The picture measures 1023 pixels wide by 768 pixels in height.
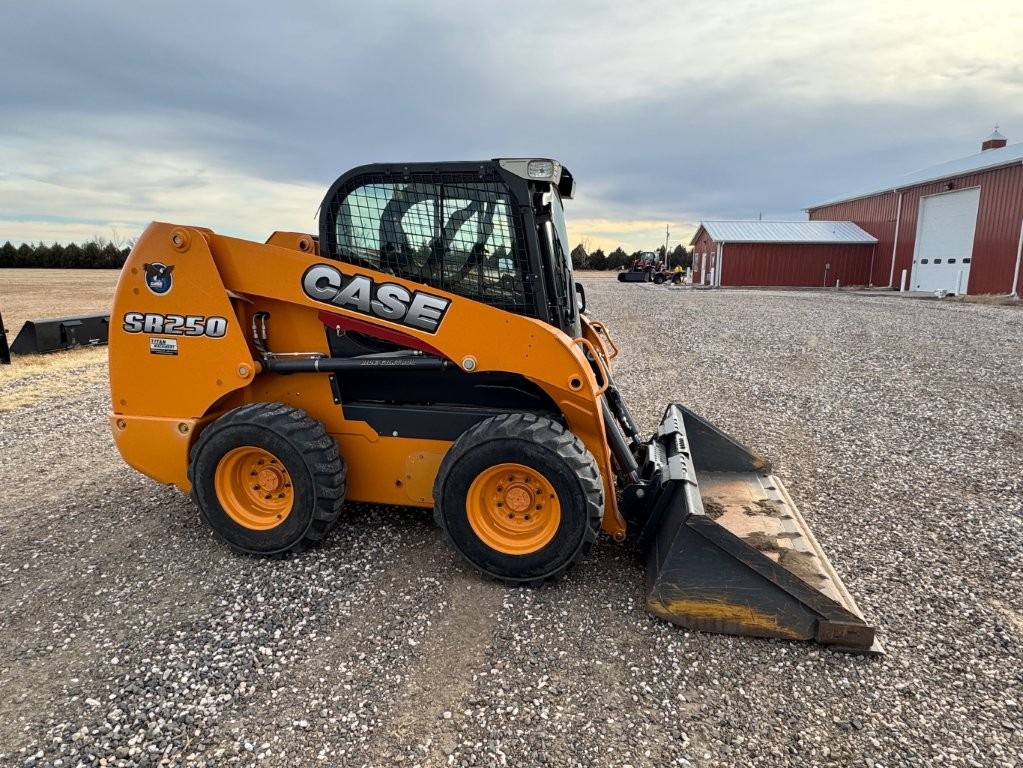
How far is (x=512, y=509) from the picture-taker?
3.69m

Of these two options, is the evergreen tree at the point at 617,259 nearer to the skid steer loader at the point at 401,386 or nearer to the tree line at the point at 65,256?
the tree line at the point at 65,256

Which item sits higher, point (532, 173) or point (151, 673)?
point (532, 173)

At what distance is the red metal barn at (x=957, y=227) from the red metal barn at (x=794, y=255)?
103cm

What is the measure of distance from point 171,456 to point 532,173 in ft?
9.77

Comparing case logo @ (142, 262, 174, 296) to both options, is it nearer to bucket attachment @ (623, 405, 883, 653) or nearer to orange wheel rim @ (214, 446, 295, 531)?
orange wheel rim @ (214, 446, 295, 531)

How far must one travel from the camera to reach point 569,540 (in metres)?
3.49

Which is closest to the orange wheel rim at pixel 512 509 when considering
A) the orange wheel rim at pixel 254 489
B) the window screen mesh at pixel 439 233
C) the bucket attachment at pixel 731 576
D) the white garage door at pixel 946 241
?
the bucket attachment at pixel 731 576

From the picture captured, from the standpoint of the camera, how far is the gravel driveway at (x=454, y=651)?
8.30ft

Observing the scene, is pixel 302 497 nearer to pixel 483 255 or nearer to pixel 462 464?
pixel 462 464

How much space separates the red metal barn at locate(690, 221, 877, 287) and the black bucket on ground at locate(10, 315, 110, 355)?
31.0 m

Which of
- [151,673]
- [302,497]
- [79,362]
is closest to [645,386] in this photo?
[302,497]

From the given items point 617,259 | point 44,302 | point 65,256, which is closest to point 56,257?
point 65,256

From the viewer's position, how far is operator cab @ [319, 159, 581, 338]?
149 inches

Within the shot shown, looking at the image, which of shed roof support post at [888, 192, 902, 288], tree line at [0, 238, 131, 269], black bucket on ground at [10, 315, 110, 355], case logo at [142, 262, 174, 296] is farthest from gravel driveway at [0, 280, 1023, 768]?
tree line at [0, 238, 131, 269]
